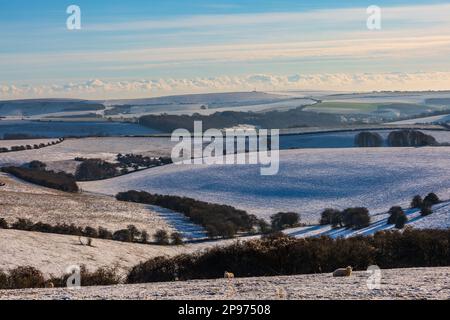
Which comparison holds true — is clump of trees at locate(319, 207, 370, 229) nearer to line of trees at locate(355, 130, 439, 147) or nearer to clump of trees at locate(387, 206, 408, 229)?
clump of trees at locate(387, 206, 408, 229)

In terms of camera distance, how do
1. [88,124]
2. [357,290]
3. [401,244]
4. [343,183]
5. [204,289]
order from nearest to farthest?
[357,290]
[204,289]
[401,244]
[343,183]
[88,124]

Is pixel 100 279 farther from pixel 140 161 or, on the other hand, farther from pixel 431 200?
pixel 140 161

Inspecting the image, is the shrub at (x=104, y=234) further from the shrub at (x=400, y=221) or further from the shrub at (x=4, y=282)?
the shrub at (x=4, y=282)

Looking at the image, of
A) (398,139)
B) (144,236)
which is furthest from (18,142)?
(144,236)

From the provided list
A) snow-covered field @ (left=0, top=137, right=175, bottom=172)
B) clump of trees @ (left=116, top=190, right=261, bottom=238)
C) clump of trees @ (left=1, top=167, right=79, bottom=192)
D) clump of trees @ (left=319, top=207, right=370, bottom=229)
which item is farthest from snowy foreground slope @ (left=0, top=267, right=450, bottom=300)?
snow-covered field @ (left=0, top=137, right=175, bottom=172)

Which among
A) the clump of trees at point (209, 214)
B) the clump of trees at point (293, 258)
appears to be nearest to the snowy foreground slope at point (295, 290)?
the clump of trees at point (293, 258)
